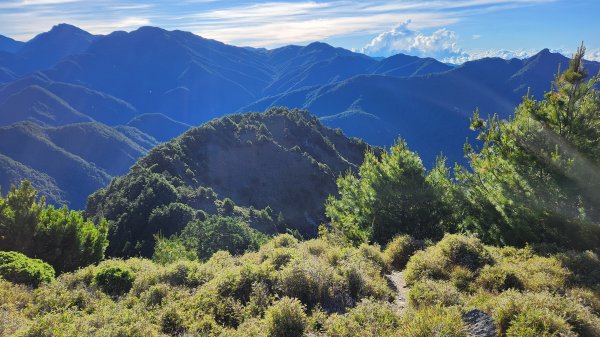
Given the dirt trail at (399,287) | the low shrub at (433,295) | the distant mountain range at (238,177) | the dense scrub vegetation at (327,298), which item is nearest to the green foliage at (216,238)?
the distant mountain range at (238,177)

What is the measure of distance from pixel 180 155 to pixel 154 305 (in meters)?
89.3

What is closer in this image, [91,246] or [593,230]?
[593,230]

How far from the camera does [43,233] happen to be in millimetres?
23453

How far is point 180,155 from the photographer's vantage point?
96812mm

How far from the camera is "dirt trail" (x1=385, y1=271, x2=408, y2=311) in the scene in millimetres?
10719

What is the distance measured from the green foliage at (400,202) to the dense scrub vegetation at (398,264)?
0.07 meters

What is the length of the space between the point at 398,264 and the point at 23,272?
1481 cm

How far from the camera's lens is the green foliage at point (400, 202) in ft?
64.0

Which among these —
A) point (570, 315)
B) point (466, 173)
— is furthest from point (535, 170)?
point (570, 315)

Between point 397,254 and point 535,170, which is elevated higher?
point 535,170

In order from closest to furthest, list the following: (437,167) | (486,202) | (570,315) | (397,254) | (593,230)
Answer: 1. (570,315)
2. (593,230)
3. (397,254)
4. (486,202)
5. (437,167)

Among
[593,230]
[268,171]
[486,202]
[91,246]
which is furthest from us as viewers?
[268,171]

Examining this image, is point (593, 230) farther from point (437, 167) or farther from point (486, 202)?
point (437, 167)

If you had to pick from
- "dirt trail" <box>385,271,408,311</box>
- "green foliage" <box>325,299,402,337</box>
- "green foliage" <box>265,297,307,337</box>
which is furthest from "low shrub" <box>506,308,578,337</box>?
"green foliage" <box>265,297,307,337</box>
